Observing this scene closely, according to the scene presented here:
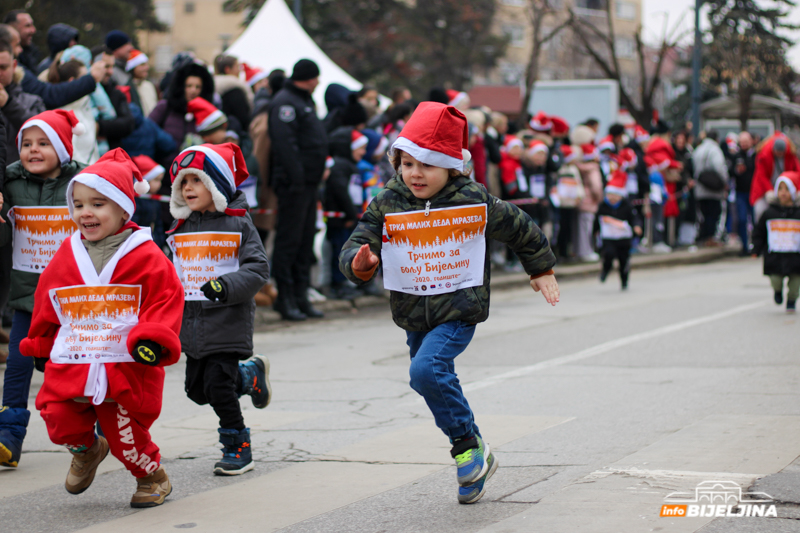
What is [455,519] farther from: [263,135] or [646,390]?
[263,135]

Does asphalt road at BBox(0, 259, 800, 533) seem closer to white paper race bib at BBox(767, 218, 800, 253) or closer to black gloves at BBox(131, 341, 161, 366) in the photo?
black gloves at BBox(131, 341, 161, 366)

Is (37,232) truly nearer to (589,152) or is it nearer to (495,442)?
(495,442)

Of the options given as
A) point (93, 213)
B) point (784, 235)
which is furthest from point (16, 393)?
point (784, 235)

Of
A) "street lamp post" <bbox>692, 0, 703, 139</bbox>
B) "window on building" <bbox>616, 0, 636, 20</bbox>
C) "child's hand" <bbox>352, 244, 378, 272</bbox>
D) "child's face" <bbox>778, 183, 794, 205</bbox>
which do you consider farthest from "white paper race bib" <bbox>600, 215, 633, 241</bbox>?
"window on building" <bbox>616, 0, 636, 20</bbox>

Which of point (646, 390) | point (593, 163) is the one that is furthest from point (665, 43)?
point (646, 390)

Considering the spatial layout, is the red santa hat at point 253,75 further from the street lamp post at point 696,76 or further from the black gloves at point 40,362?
the street lamp post at point 696,76

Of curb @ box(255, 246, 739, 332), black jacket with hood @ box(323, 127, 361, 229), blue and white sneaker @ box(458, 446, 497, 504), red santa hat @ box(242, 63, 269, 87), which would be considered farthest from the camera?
→ red santa hat @ box(242, 63, 269, 87)

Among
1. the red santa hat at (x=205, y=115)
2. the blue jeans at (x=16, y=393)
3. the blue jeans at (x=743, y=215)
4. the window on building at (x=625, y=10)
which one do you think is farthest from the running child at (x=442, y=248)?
the window on building at (x=625, y=10)

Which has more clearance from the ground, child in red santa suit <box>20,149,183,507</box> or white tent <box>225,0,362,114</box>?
white tent <box>225,0,362,114</box>

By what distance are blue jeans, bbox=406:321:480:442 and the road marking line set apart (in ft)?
8.87

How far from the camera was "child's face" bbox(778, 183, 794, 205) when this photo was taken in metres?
11.0

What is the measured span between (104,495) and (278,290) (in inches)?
243

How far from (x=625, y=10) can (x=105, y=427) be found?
272ft

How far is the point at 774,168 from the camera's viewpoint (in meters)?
14.2
